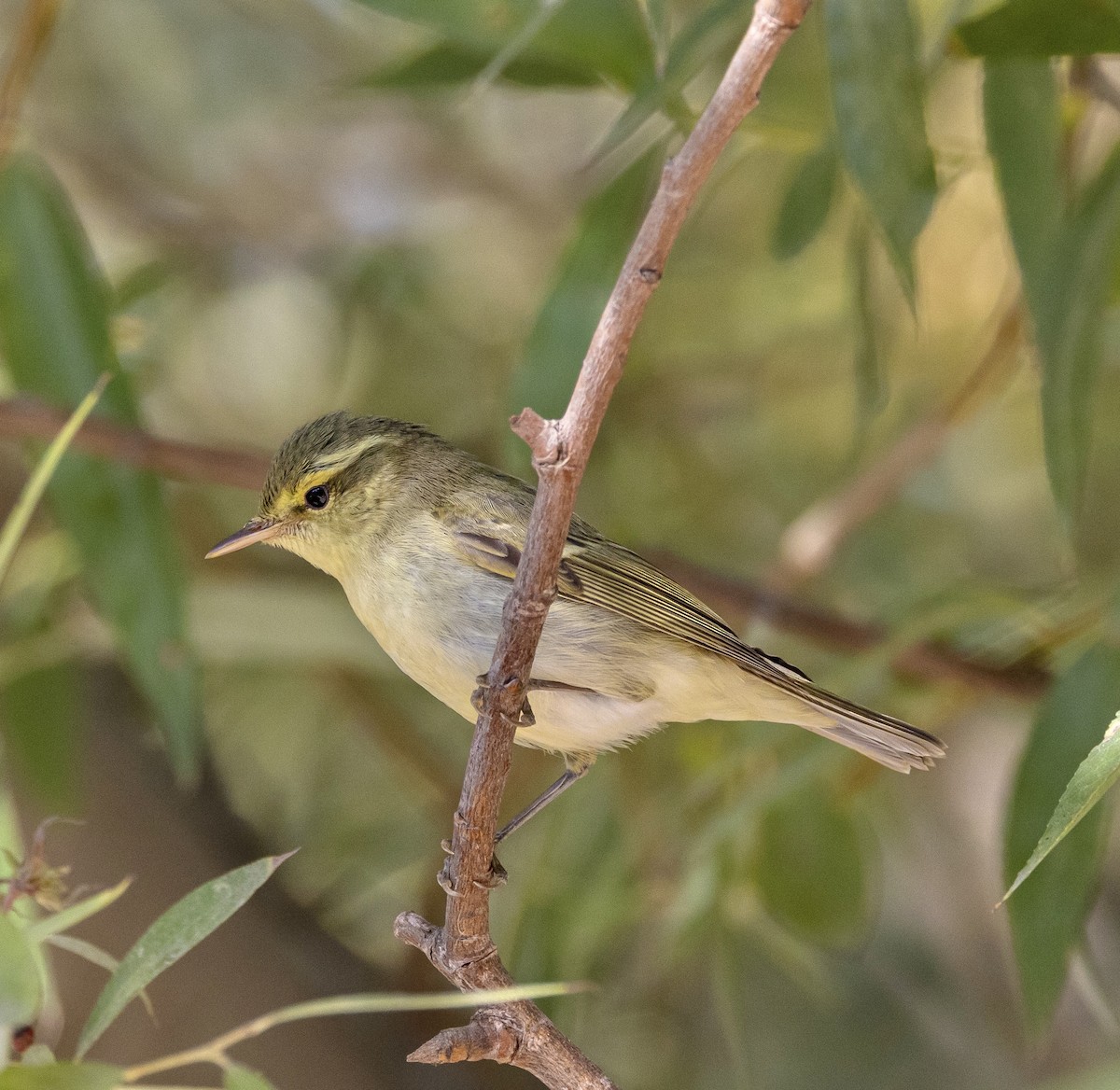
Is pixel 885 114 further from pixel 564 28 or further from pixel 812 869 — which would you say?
pixel 812 869

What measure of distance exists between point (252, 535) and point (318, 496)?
0.13 meters

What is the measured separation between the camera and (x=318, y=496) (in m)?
2.47

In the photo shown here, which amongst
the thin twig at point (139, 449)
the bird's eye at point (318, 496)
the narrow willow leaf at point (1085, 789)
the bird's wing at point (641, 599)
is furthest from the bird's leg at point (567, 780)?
the narrow willow leaf at point (1085, 789)

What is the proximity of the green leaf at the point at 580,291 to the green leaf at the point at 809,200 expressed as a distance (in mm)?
269

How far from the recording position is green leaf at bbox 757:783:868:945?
3037 millimetres

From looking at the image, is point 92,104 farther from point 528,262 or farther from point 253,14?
point 528,262

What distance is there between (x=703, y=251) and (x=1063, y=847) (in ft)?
8.77

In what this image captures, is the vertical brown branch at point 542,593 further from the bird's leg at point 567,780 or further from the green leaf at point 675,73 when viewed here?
the green leaf at point 675,73

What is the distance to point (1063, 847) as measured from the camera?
89.7 inches

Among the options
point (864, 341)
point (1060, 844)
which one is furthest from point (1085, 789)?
point (864, 341)

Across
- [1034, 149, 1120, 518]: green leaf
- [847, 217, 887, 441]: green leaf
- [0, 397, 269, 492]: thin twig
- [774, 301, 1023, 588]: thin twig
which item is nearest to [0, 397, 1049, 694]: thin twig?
[0, 397, 269, 492]: thin twig

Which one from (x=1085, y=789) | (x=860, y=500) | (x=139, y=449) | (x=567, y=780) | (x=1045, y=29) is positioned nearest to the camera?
(x=1085, y=789)

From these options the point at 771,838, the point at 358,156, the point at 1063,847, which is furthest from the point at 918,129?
the point at 358,156

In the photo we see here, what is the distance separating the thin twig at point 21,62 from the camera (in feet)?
9.00
